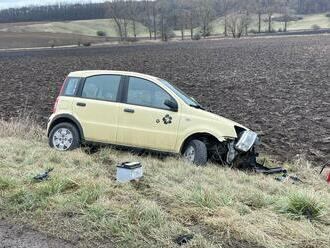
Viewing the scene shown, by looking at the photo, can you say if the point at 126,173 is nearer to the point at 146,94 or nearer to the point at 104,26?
the point at 146,94

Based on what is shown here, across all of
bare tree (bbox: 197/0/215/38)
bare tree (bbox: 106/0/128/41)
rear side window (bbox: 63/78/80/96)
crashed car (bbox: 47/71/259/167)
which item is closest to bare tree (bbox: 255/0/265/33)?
bare tree (bbox: 197/0/215/38)

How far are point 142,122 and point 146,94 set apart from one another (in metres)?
0.59

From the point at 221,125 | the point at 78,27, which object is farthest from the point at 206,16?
the point at 221,125

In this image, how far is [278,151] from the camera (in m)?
11.5

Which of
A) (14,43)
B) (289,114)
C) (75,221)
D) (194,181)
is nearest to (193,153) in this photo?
(194,181)

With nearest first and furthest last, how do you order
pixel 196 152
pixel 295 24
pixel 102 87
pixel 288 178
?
pixel 288 178, pixel 196 152, pixel 102 87, pixel 295 24

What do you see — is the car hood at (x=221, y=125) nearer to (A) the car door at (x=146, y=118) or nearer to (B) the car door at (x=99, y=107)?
(A) the car door at (x=146, y=118)

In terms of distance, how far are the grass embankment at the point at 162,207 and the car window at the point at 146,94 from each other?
213 centimetres

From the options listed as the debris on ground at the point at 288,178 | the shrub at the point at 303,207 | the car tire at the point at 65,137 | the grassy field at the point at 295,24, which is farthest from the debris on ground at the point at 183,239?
the grassy field at the point at 295,24

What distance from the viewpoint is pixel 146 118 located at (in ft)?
33.2

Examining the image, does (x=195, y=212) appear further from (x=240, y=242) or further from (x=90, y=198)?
(x=90, y=198)

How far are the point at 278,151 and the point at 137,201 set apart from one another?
5852 millimetres

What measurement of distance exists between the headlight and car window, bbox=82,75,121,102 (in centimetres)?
268

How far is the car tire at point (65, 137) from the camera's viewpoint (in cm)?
1060
